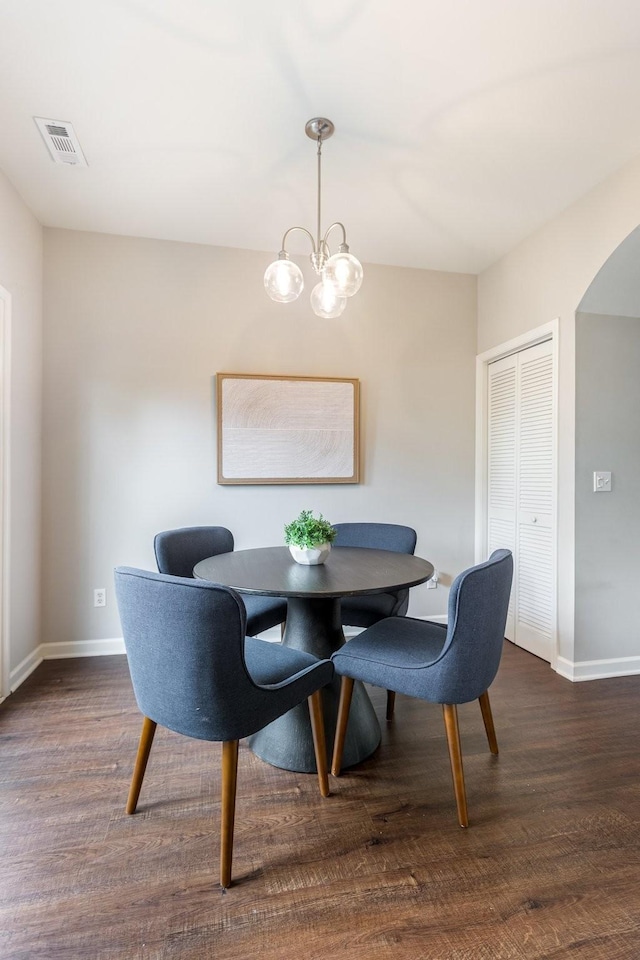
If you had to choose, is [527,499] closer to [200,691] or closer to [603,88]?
[603,88]

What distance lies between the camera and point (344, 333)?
131 inches

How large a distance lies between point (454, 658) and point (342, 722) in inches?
21.5

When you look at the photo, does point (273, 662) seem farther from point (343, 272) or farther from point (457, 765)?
point (343, 272)

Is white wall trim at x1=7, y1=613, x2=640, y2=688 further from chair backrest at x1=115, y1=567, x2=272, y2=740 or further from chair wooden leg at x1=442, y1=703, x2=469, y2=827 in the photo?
chair backrest at x1=115, y1=567, x2=272, y2=740

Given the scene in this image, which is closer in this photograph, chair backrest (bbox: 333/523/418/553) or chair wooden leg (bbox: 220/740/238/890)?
chair wooden leg (bbox: 220/740/238/890)

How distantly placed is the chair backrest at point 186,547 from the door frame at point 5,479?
0.77m

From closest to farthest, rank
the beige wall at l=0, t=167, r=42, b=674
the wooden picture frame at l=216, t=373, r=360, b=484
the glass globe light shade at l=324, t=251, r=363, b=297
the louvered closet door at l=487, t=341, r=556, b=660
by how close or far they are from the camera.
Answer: the glass globe light shade at l=324, t=251, r=363, b=297 → the beige wall at l=0, t=167, r=42, b=674 → the louvered closet door at l=487, t=341, r=556, b=660 → the wooden picture frame at l=216, t=373, r=360, b=484

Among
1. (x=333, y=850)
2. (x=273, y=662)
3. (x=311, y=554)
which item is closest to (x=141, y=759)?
(x=273, y=662)

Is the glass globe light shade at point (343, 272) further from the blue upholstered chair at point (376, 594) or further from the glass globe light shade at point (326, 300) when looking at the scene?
the blue upholstered chair at point (376, 594)

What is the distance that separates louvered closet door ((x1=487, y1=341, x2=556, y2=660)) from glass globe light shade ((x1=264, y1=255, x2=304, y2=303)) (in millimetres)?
1690

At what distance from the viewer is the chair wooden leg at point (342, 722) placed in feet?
5.85

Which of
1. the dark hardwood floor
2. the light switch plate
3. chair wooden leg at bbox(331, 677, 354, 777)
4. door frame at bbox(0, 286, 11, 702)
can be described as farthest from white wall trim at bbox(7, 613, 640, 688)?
chair wooden leg at bbox(331, 677, 354, 777)

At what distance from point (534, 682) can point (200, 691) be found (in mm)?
2062

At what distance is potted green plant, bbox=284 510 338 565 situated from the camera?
79.8 inches
